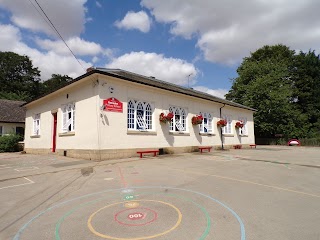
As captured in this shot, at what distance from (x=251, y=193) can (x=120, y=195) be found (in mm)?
3303

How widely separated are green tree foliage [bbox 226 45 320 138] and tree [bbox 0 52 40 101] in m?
45.7

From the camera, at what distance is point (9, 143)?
2228cm

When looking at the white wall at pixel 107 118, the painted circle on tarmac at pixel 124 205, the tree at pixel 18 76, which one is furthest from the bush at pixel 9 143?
the tree at pixel 18 76

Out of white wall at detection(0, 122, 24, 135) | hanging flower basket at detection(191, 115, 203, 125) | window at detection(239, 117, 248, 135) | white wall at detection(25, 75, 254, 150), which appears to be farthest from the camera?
white wall at detection(0, 122, 24, 135)

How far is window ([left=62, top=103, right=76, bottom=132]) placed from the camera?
14.8m

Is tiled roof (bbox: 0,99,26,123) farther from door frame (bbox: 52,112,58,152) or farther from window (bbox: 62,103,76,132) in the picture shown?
window (bbox: 62,103,76,132)

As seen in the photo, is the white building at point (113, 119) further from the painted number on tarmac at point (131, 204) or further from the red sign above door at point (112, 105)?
the painted number on tarmac at point (131, 204)

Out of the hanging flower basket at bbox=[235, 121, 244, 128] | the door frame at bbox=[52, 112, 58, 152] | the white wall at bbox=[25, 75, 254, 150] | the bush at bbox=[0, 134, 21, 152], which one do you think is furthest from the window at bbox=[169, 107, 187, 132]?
the bush at bbox=[0, 134, 21, 152]

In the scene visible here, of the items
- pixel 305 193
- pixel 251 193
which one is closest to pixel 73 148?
pixel 251 193

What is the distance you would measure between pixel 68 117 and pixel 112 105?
4.08m

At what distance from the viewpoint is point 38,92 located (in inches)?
2302

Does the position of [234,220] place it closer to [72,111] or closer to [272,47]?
[72,111]

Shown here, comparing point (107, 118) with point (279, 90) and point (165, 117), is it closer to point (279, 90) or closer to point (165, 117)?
point (165, 117)

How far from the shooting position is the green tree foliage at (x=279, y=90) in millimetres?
34844
